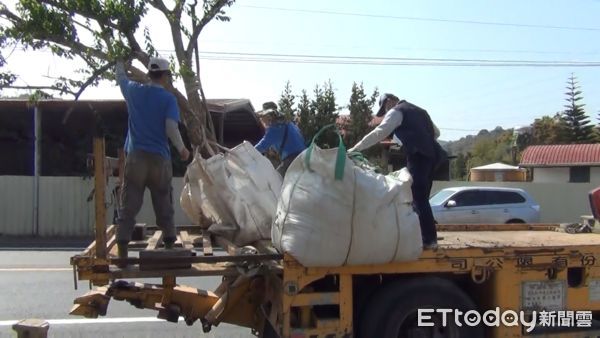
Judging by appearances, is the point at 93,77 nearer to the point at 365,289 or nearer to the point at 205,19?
the point at 205,19

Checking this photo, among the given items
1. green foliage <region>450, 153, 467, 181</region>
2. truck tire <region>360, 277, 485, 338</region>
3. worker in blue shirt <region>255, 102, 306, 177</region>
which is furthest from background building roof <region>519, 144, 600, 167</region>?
truck tire <region>360, 277, 485, 338</region>

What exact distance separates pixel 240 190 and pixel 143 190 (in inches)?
37.5

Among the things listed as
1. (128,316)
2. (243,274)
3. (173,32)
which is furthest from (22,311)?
(173,32)

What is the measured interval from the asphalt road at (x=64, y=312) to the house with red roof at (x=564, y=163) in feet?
101

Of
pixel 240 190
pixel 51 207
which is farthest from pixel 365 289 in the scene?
pixel 51 207

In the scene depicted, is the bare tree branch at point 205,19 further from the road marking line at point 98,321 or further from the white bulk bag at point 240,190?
the white bulk bag at point 240,190

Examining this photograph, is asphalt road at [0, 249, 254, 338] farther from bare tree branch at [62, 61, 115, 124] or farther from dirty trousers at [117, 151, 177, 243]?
bare tree branch at [62, 61, 115, 124]

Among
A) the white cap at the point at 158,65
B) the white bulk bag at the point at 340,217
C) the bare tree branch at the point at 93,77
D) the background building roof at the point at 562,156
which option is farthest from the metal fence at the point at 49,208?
the background building roof at the point at 562,156

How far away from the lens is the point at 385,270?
4859 mm

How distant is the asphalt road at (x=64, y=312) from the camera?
7238 mm

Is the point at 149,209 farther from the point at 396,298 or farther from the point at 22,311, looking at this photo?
the point at 396,298

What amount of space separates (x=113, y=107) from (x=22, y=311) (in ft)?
38.5

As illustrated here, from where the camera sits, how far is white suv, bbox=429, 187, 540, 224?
16.7m

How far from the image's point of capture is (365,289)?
5.09m
